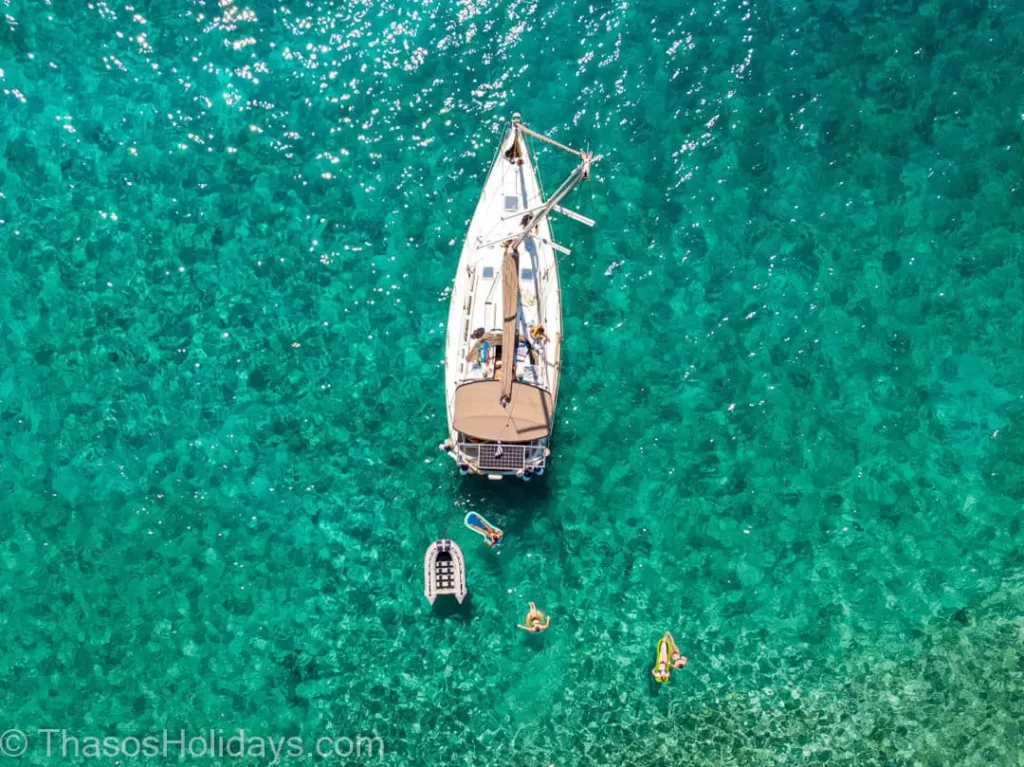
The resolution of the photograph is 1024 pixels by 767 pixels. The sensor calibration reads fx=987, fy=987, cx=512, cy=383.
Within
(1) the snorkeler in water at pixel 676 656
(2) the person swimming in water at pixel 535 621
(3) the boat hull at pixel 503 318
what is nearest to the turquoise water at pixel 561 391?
(1) the snorkeler in water at pixel 676 656

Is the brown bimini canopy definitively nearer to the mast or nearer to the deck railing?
the mast

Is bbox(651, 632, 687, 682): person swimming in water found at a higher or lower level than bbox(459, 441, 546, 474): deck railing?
lower

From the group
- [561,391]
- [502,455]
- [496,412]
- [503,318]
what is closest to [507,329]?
[503,318]

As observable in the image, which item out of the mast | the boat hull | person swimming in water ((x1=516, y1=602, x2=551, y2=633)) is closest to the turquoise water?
person swimming in water ((x1=516, y1=602, x2=551, y2=633))

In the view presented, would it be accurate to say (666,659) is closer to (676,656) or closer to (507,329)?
(676,656)

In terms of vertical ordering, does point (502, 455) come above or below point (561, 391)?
below

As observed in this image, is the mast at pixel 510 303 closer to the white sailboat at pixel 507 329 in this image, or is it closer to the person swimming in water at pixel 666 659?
the white sailboat at pixel 507 329
